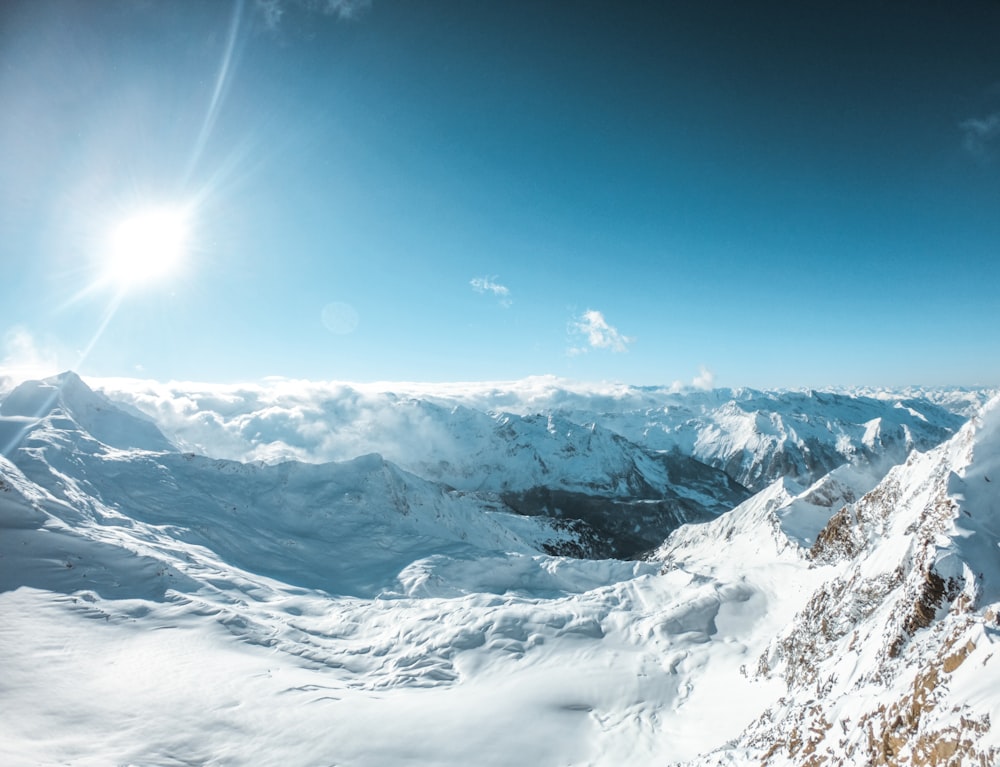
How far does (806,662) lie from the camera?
78.3ft

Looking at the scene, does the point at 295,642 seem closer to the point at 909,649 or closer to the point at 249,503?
the point at 909,649

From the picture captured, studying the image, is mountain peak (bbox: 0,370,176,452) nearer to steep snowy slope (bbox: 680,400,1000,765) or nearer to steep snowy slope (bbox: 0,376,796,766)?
steep snowy slope (bbox: 0,376,796,766)

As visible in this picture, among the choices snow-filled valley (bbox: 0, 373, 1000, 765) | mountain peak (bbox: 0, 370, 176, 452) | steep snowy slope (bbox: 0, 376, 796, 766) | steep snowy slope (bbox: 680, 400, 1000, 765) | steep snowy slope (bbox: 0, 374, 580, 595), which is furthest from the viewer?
mountain peak (bbox: 0, 370, 176, 452)

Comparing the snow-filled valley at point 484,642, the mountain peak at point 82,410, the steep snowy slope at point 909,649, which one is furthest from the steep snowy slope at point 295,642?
the mountain peak at point 82,410

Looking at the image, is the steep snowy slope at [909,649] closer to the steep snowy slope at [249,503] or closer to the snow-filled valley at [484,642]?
the snow-filled valley at [484,642]

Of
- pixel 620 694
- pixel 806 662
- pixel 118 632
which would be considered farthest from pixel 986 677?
pixel 118 632

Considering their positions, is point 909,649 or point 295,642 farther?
point 295,642

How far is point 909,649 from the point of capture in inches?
594

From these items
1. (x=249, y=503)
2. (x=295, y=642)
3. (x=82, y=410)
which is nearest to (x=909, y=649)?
(x=295, y=642)

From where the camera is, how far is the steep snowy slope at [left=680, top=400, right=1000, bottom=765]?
34.4ft

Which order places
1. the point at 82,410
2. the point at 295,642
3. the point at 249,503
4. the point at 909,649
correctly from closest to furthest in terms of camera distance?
1. the point at 909,649
2. the point at 295,642
3. the point at 249,503
4. the point at 82,410

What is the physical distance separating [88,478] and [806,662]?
8391 cm

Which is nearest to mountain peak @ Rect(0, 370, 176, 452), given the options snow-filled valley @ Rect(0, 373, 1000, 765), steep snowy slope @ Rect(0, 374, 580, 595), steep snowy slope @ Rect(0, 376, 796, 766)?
steep snowy slope @ Rect(0, 374, 580, 595)

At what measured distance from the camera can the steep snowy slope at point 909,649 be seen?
10.5 metres
